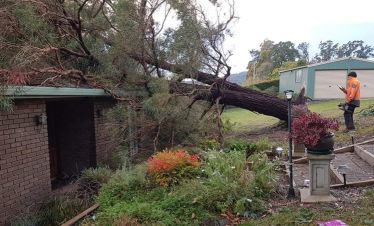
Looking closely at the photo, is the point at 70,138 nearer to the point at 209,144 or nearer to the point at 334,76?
the point at 209,144

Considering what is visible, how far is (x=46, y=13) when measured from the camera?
7.44m

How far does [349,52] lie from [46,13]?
90862mm

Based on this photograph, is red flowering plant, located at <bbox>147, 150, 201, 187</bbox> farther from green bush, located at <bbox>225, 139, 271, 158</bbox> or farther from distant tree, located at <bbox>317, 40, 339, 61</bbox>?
distant tree, located at <bbox>317, 40, 339, 61</bbox>

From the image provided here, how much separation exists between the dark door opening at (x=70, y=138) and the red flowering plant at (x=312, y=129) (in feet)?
17.9

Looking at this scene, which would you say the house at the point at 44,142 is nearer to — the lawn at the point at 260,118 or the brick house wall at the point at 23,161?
the brick house wall at the point at 23,161

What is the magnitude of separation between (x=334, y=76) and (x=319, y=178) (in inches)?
1125

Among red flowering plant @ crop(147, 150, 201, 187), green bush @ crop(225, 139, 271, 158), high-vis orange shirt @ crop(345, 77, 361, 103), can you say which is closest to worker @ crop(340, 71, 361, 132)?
high-vis orange shirt @ crop(345, 77, 361, 103)

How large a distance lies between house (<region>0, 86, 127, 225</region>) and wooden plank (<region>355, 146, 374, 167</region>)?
578 centimetres

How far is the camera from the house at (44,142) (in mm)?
6316

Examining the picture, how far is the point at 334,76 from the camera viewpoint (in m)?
31.2

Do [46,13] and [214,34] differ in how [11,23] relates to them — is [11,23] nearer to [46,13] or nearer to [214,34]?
[46,13]

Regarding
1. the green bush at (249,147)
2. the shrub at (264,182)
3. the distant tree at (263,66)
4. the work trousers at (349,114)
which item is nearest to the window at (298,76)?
the distant tree at (263,66)

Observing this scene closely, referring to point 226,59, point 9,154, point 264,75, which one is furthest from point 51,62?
point 264,75

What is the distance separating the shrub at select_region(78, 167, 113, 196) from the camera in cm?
749
